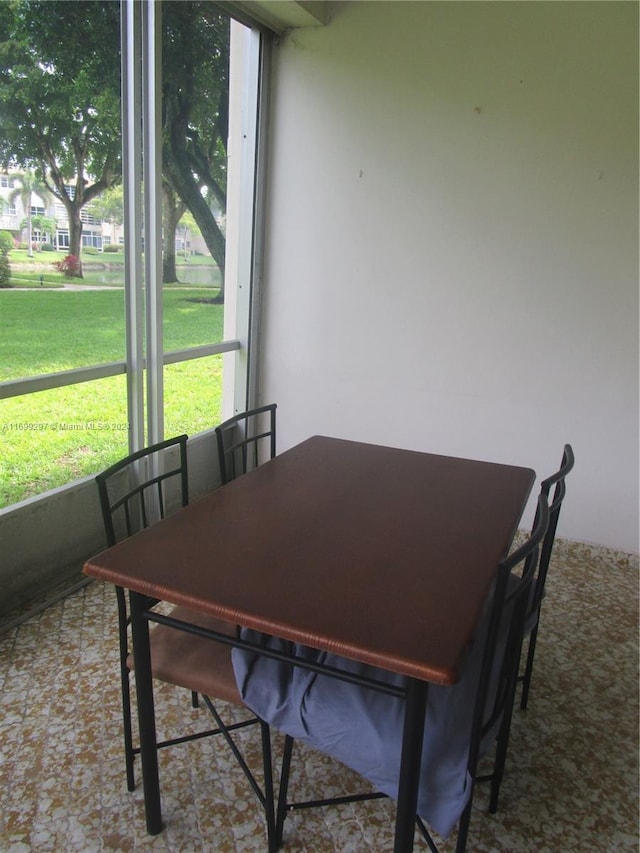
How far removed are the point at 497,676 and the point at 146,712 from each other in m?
0.85

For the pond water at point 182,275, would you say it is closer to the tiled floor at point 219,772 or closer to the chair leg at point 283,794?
the tiled floor at point 219,772

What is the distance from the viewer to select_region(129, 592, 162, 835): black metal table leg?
1.32 m

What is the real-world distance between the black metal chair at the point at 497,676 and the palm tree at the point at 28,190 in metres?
2.05

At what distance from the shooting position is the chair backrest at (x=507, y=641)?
114 centimetres

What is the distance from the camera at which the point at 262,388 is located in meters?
3.78

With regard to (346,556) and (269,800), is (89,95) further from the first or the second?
(269,800)

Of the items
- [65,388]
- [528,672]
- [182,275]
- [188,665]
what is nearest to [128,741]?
[188,665]

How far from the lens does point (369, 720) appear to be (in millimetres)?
1238

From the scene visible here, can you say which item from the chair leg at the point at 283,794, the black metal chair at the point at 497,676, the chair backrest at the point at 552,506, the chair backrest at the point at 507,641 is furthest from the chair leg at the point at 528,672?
the chair leg at the point at 283,794

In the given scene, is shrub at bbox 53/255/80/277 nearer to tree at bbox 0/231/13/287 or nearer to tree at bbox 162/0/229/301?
tree at bbox 0/231/13/287

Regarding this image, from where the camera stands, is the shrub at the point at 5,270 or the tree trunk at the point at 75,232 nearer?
the shrub at the point at 5,270

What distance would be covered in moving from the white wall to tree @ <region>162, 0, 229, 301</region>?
1.19 ft

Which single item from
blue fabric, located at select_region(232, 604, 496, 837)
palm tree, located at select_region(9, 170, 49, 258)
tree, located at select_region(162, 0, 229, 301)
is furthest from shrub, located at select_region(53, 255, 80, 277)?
blue fabric, located at select_region(232, 604, 496, 837)

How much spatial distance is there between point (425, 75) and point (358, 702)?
3.01m
